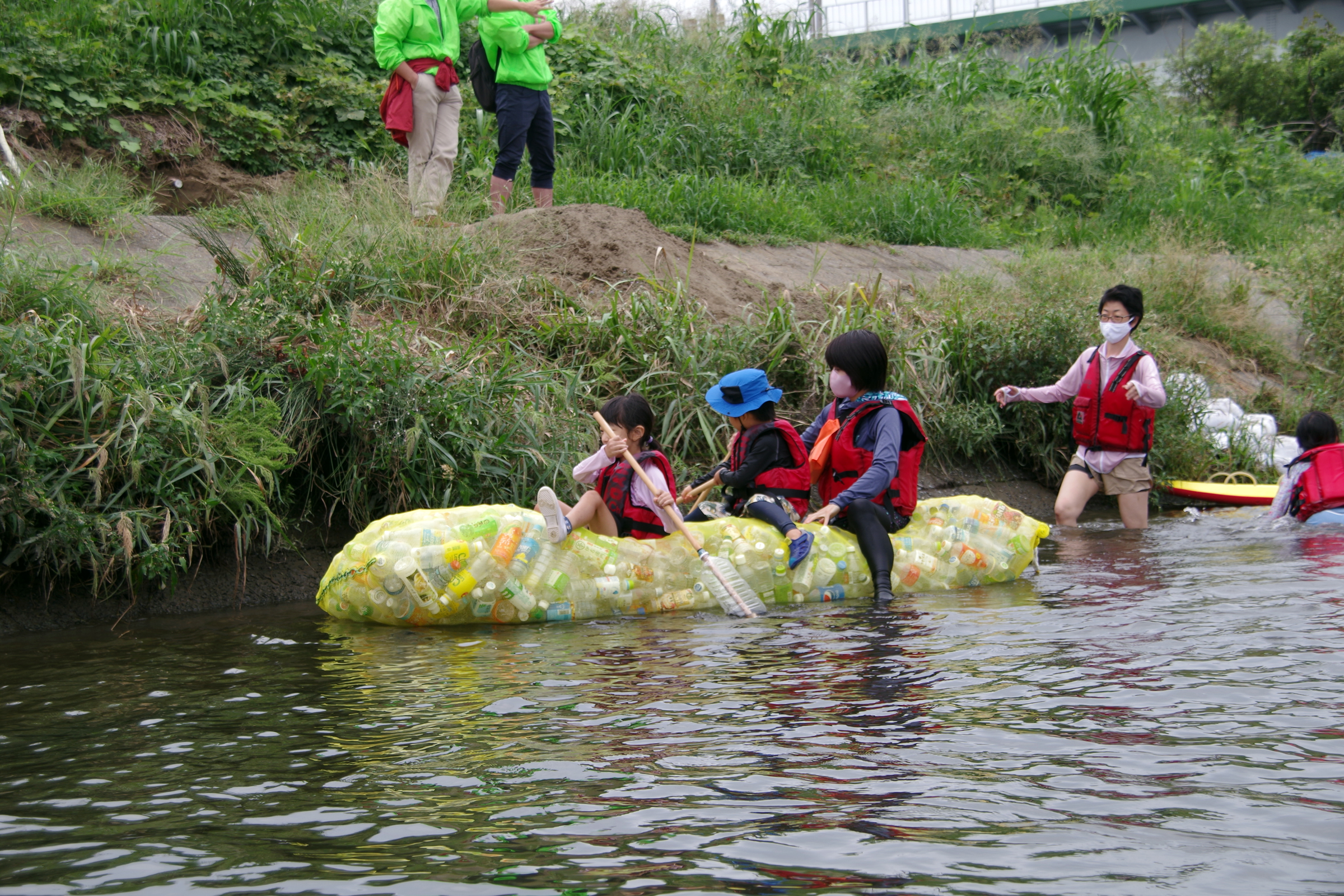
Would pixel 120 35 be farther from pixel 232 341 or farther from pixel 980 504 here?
pixel 980 504

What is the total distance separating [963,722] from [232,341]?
185 inches

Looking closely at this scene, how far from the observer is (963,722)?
3.45 meters

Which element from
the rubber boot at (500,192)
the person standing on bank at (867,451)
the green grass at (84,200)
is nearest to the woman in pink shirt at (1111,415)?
the person standing on bank at (867,451)

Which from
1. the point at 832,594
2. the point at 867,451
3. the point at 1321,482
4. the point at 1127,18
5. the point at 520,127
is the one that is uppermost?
the point at 1127,18

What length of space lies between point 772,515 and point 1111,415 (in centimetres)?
310

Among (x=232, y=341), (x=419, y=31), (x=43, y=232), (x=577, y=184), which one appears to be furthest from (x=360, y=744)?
→ (x=577, y=184)

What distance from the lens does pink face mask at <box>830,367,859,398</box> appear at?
240 inches

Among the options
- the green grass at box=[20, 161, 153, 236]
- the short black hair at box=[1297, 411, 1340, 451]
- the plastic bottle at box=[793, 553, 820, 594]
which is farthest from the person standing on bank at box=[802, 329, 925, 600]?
the green grass at box=[20, 161, 153, 236]

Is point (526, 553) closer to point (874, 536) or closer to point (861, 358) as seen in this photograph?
point (874, 536)

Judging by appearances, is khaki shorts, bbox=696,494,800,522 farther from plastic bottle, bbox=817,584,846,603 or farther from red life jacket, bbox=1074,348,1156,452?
red life jacket, bbox=1074,348,1156,452

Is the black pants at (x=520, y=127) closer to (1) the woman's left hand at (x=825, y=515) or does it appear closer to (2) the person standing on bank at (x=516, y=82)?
→ (2) the person standing on bank at (x=516, y=82)

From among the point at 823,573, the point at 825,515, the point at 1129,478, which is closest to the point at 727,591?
the point at 823,573

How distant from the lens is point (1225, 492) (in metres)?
8.98

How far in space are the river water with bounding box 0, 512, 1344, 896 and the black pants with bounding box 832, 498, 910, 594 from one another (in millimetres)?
440
